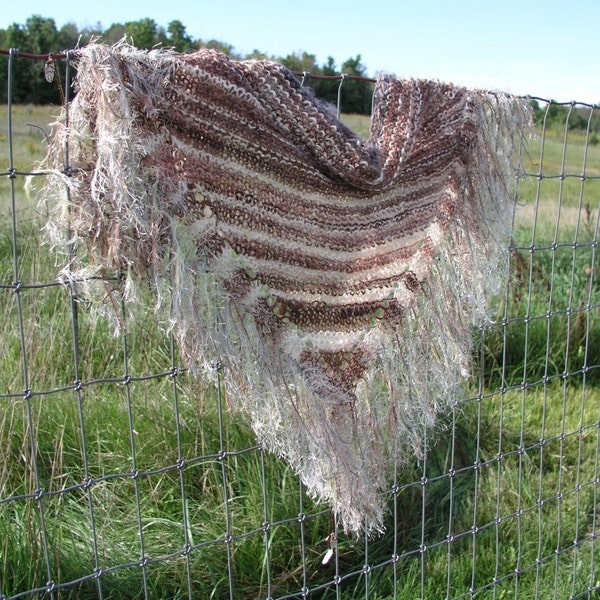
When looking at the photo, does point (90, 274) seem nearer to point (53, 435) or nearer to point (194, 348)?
point (194, 348)

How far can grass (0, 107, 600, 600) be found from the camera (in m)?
1.75

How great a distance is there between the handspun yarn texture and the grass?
21cm

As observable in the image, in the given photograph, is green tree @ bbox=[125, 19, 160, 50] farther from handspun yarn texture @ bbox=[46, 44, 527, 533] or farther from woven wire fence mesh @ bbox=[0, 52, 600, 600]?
handspun yarn texture @ bbox=[46, 44, 527, 533]

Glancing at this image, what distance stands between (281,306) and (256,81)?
0.41 m

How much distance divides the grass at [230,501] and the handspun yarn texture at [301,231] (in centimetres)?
21

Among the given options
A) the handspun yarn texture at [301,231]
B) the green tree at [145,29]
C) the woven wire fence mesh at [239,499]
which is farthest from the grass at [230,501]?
the green tree at [145,29]

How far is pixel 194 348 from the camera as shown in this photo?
4.00 ft

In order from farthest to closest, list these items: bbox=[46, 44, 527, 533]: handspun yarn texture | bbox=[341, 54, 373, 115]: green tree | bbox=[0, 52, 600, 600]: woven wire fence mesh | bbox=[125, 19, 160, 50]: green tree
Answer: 1. bbox=[125, 19, 160, 50]: green tree
2. bbox=[341, 54, 373, 115]: green tree
3. bbox=[0, 52, 600, 600]: woven wire fence mesh
4. bbox=[46, 44, 527, 533]: handspun yarn texture

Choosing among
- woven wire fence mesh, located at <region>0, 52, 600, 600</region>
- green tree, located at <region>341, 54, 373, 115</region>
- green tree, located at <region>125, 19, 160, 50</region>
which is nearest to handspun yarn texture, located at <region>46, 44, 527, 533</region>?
woven wire fence mesh, located at <region>0, 52, 600, 600</region>

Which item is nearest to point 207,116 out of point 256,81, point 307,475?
point 256,81

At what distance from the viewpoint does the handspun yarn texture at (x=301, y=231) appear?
3.65ft

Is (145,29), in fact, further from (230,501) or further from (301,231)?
(301,231)

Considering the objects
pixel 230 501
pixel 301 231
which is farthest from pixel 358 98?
pixel 230 501

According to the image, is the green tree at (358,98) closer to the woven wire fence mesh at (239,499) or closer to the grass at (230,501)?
the grass at (230,501)
